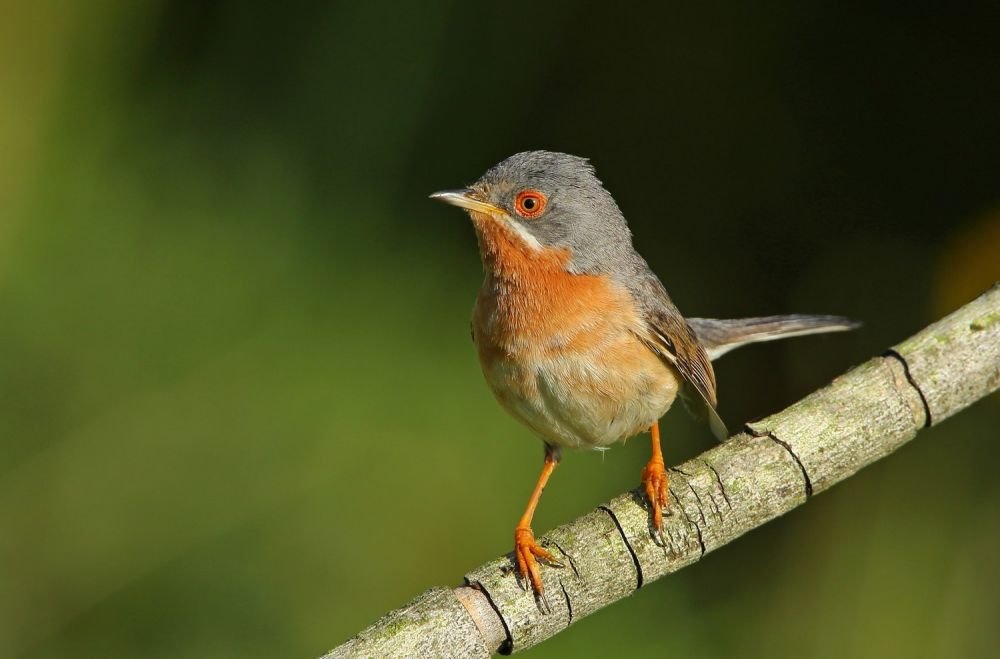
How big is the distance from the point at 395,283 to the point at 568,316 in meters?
1.49

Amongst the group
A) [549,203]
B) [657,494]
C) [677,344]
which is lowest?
[657,494]

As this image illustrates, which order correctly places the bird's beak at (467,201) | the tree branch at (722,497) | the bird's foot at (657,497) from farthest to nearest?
the bird's beak at (467,201), the bird's foot at (657,497), the tree branch at (722,497)

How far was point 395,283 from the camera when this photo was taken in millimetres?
5027

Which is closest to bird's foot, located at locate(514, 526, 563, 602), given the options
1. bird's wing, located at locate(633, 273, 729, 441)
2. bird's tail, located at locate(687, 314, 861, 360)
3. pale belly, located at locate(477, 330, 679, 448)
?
pale belly, located at locate(477, 330, 679, 448)

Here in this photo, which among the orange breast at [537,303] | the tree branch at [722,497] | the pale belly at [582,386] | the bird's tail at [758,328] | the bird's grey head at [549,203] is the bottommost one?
the tree branch at [722,497]

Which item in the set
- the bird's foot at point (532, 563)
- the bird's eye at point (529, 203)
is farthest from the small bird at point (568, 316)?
the bird's foot at point (532, 563)

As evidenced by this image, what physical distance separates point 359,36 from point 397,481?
226 cm

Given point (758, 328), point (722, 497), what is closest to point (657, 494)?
point (722, 497)

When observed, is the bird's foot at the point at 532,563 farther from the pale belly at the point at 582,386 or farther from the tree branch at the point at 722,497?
the pale belly at the point at 582,386

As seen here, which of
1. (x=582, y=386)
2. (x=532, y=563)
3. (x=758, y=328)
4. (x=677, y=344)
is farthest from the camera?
(x=758, y=328)

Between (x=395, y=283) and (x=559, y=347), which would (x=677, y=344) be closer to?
(x=559, y=347)

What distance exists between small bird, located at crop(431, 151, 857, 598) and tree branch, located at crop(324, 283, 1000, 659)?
18.8 inches

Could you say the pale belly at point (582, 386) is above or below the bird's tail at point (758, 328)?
above

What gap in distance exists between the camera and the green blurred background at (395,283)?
462 centimetres
